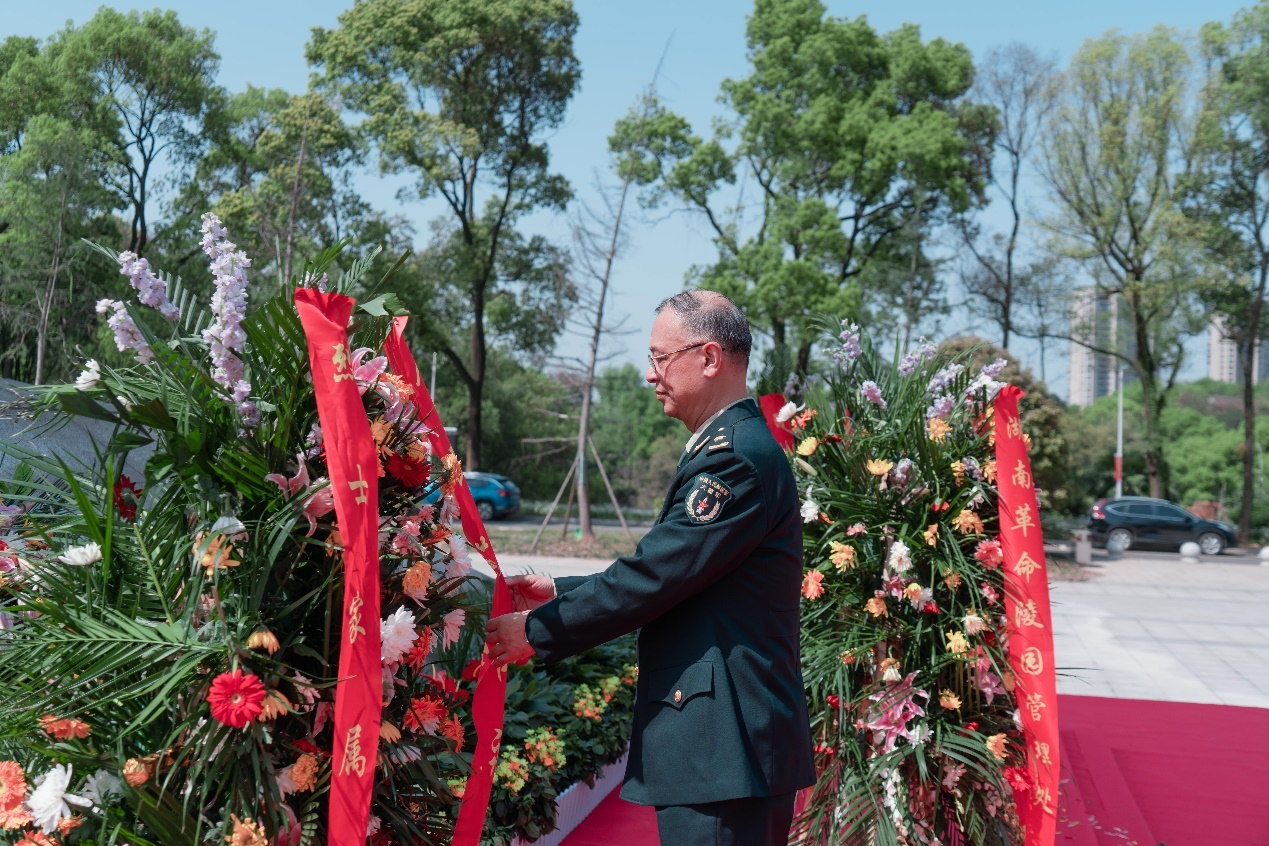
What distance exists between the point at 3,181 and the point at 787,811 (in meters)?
15.8

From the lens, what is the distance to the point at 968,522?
3.13 m

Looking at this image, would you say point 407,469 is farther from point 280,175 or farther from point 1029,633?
point 280,175

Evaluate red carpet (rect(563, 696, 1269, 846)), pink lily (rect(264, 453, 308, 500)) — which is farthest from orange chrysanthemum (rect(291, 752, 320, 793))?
red carpet (rect(563, 696, 1269, 846))

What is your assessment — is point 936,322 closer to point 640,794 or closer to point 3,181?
point 3,181

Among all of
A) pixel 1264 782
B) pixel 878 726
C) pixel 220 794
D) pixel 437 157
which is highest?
pixel 437 157

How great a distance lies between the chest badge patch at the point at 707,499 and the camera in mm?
1951

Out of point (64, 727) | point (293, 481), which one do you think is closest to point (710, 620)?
point (293, 481)

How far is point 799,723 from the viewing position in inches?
80.8

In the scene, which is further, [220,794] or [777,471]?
[777,471]

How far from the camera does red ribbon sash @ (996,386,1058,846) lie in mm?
2994

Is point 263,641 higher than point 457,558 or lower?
lower

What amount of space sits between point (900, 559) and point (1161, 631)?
7427mm

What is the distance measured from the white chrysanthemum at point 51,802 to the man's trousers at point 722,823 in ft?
3.46

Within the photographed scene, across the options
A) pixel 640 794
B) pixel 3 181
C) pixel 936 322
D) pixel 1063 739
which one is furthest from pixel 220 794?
pixel 936 322
